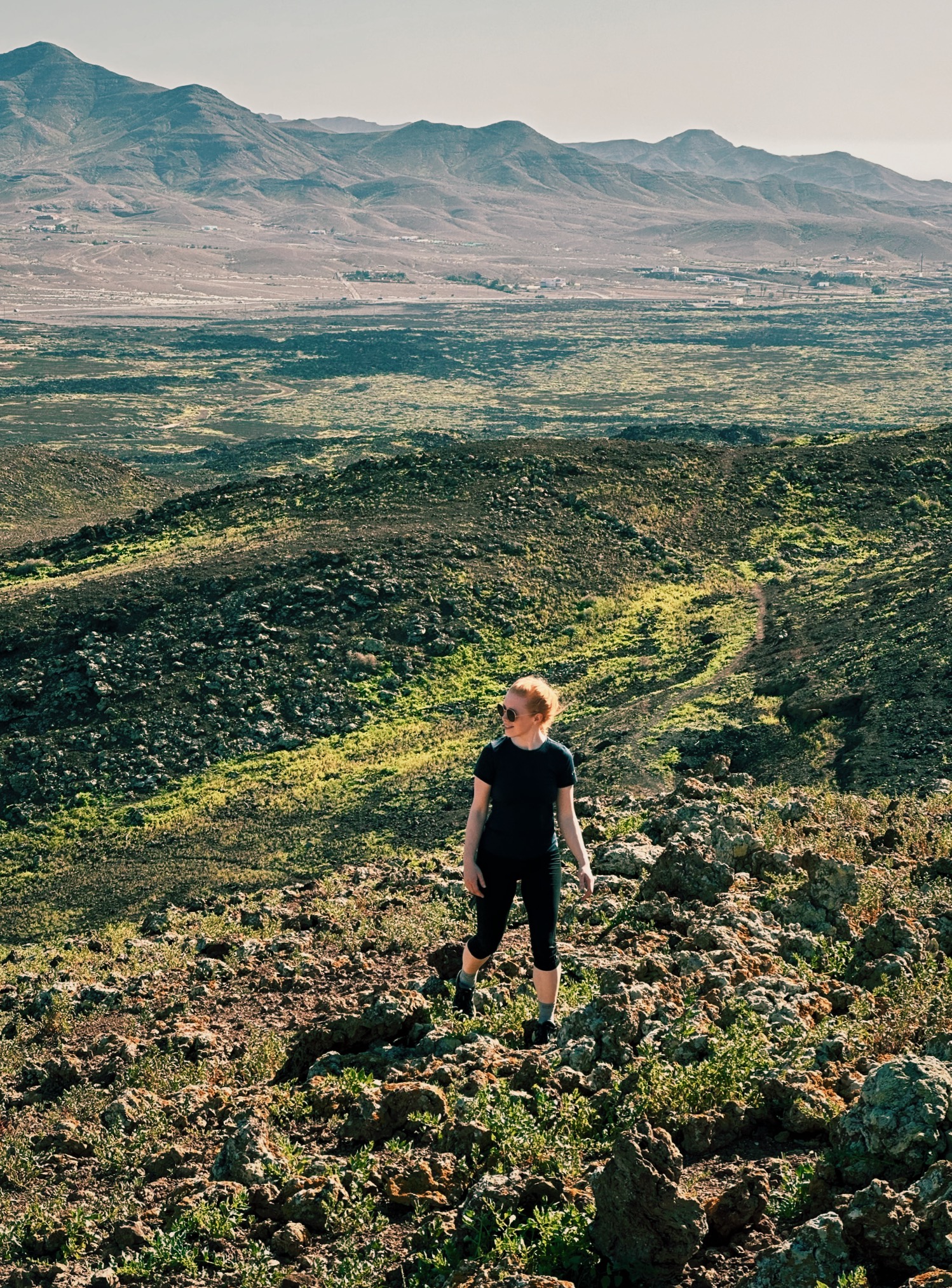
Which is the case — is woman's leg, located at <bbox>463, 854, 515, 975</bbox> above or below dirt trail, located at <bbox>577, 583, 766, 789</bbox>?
above

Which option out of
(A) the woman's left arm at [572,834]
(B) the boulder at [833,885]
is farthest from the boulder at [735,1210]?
(B) the boulder at [833,885]

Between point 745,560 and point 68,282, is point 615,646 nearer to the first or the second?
point 745,560

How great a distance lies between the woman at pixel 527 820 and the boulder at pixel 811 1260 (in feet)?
8.08

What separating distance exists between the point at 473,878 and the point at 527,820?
1.58ft

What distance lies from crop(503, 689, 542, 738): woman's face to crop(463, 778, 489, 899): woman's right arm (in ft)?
1.14

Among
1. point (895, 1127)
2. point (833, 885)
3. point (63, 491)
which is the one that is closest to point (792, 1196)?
point (895, 1127)

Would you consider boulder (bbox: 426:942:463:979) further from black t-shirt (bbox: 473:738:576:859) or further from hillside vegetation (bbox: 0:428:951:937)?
hillside vegetation (bbox: 0:428:951:937)

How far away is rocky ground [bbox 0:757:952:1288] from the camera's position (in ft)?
15.6

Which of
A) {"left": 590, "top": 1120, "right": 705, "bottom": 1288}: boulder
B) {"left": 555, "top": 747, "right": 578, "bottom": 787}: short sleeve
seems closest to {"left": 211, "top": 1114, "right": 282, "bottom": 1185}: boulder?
{"left": 590, "top": 1120, "right": 705, "bottom": 1288}: boulder

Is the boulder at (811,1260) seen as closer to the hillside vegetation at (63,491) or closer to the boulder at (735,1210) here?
the boulder at (735,1210)

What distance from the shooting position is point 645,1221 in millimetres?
4590

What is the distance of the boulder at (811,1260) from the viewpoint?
422cm

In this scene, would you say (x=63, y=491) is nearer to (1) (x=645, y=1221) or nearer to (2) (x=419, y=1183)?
(2) (x=419, y=1183)

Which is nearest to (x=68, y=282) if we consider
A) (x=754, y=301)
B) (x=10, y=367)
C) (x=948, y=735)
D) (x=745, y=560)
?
(x=10, y=367)
